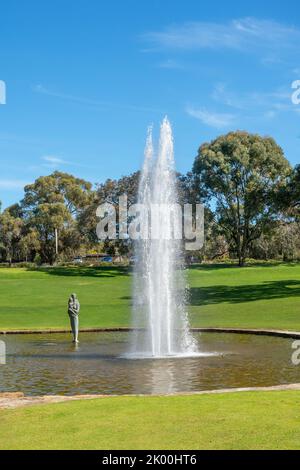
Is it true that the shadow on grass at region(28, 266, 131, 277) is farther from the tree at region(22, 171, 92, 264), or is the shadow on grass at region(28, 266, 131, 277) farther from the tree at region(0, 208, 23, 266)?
the tree at region(0, 208, 23, 266)

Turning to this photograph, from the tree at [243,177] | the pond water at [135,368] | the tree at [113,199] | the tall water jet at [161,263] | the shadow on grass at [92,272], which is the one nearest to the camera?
the pond water at [135,368]

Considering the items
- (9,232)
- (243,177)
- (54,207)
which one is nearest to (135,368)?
(243,177)

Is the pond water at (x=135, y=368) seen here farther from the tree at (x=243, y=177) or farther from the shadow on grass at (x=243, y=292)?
the tree at (x=243, y=177)

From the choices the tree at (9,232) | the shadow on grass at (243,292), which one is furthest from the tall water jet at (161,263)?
the tree at (9,232)

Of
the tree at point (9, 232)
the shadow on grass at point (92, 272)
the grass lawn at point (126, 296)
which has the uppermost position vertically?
the tree at point (9, 232)

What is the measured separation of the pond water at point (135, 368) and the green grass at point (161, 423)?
8.74ft

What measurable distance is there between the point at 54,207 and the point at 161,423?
9540cm

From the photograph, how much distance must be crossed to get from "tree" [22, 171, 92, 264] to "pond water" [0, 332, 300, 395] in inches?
3163

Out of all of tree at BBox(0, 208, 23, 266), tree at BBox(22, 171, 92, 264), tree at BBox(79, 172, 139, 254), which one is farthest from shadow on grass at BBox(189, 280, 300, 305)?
tree at BBox(0, 208, 23, 266)

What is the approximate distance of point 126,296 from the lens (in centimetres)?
4738

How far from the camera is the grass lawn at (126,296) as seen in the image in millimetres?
32281

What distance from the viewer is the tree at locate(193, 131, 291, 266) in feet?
250

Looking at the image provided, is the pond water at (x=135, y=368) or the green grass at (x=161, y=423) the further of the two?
the pond water at (x=135, y=368)
